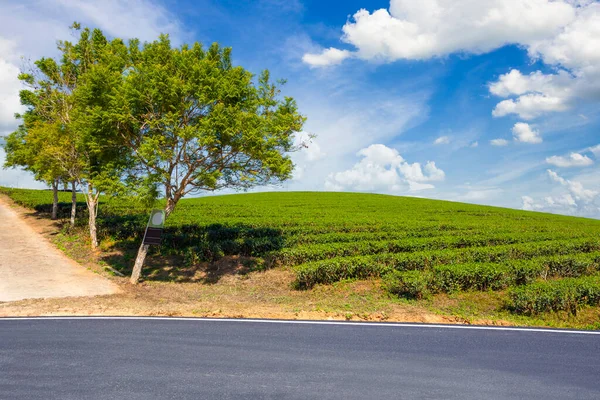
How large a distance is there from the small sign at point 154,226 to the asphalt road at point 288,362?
615 centimetres

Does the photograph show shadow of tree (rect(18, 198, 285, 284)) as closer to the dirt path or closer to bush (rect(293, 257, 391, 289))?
the dirt path

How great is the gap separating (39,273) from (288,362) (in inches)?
579

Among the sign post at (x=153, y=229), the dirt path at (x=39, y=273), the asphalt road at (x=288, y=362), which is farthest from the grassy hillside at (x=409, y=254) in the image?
the asphalt road at (x=288, y=362)

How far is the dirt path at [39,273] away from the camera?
1362 cm

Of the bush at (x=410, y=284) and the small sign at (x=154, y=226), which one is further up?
the small sign at (x=154, y=226)

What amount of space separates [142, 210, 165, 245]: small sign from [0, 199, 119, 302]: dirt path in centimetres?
221

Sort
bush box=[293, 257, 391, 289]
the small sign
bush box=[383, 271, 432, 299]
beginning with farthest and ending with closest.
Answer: the small sign, bush box=[293, 257, 391, 289], bush box=[383, 271, 432, 299]

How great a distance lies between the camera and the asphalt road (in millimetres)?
5293

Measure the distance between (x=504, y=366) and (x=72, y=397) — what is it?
252 inches

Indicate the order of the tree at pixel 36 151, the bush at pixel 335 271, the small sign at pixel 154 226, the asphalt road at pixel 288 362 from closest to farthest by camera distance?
the asphalt road at pixel 288 362 → the bush at pixel 335 271 → the small sign at pixel 154 226 → the tree at pixel 36 151

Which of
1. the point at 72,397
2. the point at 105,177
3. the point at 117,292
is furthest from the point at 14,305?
the point at 72,397

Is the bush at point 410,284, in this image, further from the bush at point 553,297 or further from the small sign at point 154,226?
A: the small sign at point 154,226

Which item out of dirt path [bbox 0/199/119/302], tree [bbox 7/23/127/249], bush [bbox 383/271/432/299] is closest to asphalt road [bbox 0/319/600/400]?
bush [bbox 383/271/432/299]

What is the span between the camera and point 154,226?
15.0m
